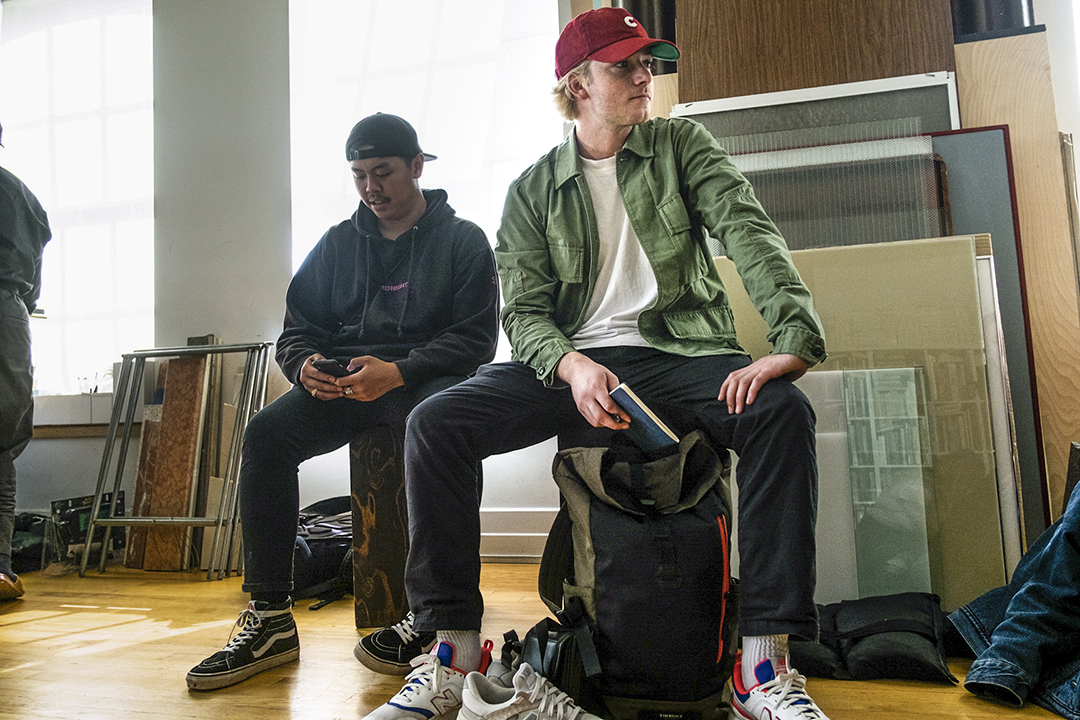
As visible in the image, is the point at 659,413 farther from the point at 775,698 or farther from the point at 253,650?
the point at 253,650

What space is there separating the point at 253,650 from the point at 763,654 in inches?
38.1

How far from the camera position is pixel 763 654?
110cm

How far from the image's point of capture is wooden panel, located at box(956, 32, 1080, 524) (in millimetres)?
1944

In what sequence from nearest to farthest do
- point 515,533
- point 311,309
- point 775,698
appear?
point 775,698, point 311,309, point 515,533

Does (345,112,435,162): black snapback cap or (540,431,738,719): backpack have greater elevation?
(345,112,435,162): black snapback cap

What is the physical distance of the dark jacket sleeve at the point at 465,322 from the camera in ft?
5.61

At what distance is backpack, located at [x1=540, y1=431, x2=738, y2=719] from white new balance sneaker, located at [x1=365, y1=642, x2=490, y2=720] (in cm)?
20

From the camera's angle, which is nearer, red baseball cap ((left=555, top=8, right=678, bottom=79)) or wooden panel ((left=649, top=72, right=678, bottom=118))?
red baseball cap ((left=555, top=8, right=678, bottom=79))

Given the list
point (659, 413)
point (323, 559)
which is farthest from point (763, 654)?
point (323, 559)

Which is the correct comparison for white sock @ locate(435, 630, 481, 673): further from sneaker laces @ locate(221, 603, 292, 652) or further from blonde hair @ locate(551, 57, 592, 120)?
blonde hair @ locate(551, 57, 592, 120)

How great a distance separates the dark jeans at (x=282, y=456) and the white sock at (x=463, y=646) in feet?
1.61

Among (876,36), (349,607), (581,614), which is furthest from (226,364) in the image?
(876,36)

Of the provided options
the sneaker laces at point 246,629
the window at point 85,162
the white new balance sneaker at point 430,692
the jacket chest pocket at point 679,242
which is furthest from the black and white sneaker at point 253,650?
the window at point 85,162

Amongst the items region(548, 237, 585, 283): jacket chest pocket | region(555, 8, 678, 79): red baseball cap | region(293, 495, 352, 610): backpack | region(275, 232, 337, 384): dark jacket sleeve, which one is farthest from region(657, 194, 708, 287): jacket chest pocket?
region(293, 495, 352, 610): backpack
